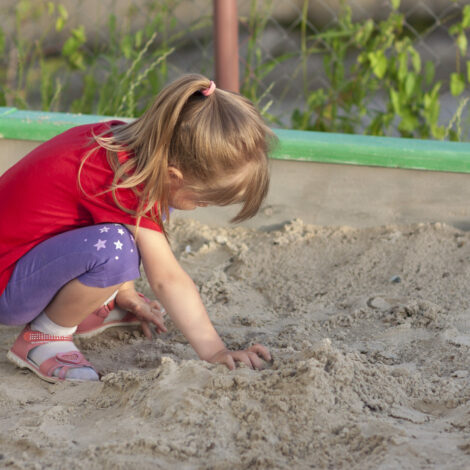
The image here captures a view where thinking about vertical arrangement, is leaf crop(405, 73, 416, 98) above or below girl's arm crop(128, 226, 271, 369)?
above

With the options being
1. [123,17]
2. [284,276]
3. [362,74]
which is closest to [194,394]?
[284,276]

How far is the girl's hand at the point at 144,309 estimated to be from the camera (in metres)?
2.02

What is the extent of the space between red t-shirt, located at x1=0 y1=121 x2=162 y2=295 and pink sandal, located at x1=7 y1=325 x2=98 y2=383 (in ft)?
0.49

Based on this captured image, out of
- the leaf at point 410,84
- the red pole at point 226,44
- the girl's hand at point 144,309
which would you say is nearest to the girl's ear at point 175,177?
the girl's hand at point 144,309

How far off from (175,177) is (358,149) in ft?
3.02

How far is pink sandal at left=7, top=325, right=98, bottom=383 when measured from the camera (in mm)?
1783

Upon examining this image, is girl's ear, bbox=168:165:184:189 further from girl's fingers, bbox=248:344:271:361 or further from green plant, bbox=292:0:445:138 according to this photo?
green plant, bbox=292:0:445:138

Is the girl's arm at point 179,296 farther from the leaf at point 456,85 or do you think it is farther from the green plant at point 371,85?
the leaf at point 456,85

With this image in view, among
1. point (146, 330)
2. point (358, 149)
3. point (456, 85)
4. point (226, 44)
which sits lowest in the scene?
point (146, 330)

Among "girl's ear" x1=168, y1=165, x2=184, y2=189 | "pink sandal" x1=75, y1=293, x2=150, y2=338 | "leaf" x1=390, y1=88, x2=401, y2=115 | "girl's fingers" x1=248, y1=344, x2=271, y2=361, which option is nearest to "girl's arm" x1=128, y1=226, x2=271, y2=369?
"girl's fingers" x1=248, y1=344, x2=271, y2=361

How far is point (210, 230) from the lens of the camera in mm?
2529

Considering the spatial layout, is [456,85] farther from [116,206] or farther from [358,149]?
[116,206]

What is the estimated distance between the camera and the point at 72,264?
5.65 ft

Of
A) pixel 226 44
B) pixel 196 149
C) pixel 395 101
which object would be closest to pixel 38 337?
pixel 196 149
